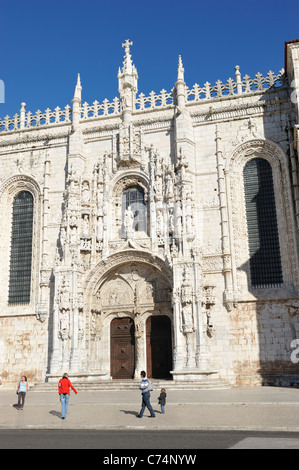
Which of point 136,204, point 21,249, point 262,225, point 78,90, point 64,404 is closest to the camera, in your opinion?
point 64,404

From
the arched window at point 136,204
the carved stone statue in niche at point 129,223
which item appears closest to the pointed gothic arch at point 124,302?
the carved stone statue in niche at point 129,223

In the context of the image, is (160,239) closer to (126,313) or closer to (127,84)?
(126,313)

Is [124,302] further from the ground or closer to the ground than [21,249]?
closer to the ground

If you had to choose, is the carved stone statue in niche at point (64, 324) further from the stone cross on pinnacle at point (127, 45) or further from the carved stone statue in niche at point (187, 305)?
the stone cross on pinnacle at point (127, 45)

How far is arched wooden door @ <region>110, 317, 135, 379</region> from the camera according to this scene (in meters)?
22.5

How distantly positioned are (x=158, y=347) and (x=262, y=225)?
7.65 meters

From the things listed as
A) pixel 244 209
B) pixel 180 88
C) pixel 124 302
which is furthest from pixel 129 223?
pixel 180 88

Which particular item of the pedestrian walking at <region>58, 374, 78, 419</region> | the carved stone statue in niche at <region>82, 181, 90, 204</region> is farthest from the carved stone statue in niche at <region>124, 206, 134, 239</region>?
the pedestrian walking at <region>58, 374, 78, 419</region>

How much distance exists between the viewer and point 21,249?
25250mm

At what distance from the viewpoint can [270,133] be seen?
75.3 ft

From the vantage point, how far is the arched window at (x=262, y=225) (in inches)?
852
